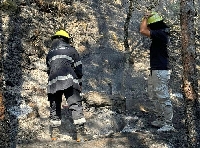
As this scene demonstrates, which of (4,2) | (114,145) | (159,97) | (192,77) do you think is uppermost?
(4,2)

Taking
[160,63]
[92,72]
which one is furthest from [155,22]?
[92,72]

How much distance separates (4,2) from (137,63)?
428 centimetres

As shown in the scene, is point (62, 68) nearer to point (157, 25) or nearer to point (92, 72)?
point (157, 25)

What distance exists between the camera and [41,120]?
21.3 feet

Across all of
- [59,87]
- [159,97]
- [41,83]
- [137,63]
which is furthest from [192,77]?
[137,63]

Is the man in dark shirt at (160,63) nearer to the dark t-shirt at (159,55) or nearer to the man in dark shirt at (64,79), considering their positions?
the dark t-shirt at (159,55)

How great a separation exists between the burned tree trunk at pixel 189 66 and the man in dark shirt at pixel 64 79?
1.79 meters

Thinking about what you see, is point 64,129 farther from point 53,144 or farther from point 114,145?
point 114,145

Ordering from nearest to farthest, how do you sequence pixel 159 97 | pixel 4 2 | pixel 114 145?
1. pixel 114 145
2. pixel 159 97
3. pixel 4 2

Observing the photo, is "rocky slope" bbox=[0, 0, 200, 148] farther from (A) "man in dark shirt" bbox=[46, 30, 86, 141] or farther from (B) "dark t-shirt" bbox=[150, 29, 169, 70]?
(B) "dark t-shirt" bbox=[150, 29, 169, 70]

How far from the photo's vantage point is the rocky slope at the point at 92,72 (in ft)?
19.6

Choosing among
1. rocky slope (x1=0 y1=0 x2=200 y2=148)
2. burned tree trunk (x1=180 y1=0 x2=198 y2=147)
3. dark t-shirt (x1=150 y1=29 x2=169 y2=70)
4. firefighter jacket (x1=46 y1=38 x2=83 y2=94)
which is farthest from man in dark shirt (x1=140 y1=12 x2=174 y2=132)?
firefighter jacket (x1=46 y1=38 x2=83 y2=94)

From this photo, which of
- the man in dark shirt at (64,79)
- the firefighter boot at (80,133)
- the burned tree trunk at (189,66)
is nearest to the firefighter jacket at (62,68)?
the man in dark shirt at (64,79)

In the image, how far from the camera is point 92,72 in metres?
9.32
